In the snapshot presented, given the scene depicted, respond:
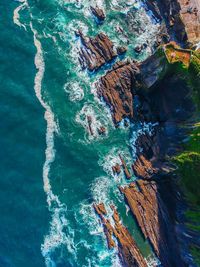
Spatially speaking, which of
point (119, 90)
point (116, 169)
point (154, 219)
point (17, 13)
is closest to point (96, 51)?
point (119, 90)

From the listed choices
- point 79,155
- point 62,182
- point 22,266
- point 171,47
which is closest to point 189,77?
point 171,47

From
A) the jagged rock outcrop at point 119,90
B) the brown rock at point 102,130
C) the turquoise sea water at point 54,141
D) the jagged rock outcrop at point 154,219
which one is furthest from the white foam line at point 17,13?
the jagged rock outcrop at point 154,219

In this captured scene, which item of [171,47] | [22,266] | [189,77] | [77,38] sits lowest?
[22,266]

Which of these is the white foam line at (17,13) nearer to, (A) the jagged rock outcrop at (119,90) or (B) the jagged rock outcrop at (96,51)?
(B) the jagged rock outcrop at (96,51)

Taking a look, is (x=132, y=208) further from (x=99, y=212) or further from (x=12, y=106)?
(x=12, y=106)

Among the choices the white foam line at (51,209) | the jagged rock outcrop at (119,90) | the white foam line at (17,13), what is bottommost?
the white foam line at (51,209)
